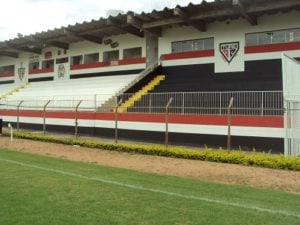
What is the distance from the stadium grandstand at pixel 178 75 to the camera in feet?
63.0

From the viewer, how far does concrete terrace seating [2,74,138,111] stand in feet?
87.5

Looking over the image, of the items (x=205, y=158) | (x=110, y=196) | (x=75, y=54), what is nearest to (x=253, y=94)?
(x=205, y=158)

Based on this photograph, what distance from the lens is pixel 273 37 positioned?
969 inches

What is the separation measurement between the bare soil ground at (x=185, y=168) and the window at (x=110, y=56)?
14.8m

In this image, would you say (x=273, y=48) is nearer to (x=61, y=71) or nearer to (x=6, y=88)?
(x=61, y=71)

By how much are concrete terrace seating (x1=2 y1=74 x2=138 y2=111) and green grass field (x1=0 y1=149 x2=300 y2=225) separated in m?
14.8

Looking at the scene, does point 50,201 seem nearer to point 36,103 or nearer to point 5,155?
point 5,155

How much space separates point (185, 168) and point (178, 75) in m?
15.3

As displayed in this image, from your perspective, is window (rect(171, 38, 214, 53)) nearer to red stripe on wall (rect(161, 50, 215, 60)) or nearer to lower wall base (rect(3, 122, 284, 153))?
red stripe on wall (rect(161, 50, 215, 60))

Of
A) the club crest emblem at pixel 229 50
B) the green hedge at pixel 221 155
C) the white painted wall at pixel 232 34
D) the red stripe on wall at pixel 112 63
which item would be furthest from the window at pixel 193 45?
the green hedge at pixel 221 155

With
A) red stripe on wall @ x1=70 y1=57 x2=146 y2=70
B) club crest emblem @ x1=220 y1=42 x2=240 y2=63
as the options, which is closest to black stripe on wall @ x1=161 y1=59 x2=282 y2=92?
club crest emblem @ x1=220 y1=42 x2=240 y2=63

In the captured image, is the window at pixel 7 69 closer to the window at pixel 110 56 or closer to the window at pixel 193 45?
the window at pixel 110 56

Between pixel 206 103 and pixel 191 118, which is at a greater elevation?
pixel 206 103

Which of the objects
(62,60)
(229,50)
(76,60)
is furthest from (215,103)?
(62,60)
